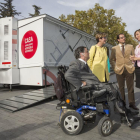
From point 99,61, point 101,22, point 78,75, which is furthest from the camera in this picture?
point 101,22

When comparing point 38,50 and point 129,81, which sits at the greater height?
point 38,50

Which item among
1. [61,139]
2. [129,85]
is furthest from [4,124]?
[129,85]

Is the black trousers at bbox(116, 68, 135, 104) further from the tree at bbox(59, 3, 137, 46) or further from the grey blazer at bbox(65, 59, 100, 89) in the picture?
the tree at bbox(59, 3, 137, 46)

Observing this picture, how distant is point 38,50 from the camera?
7.26m

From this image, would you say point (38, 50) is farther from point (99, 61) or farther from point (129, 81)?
point (129, 81)

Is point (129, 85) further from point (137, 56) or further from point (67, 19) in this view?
point (67, 19)

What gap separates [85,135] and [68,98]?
2.24ft

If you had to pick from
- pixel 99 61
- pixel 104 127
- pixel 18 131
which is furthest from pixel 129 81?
pixel 18 131

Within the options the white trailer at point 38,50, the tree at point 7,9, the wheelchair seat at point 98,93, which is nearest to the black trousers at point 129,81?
the wheelchair seat at point 98,93

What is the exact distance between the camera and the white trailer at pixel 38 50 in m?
7.19

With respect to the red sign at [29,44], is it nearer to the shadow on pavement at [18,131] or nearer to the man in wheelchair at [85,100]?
the shadow on pavement at [18,131]

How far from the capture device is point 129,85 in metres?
3.69

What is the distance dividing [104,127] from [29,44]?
637 cm

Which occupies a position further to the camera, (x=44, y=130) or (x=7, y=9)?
(x=7, y=9)
